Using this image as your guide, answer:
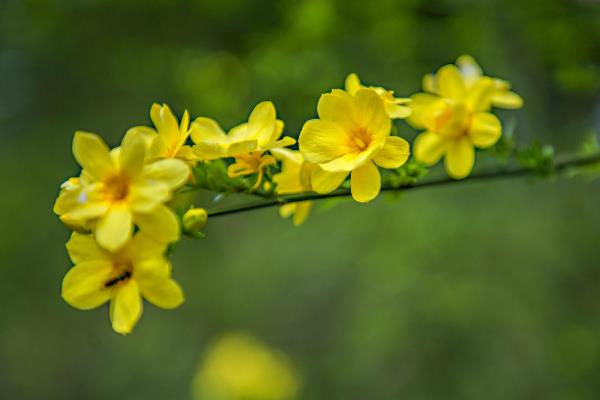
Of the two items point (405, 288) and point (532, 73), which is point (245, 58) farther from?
point (405, 288)

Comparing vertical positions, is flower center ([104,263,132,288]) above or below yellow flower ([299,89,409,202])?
below

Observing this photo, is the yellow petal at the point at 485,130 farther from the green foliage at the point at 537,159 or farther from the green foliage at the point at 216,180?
the green foliage at the point at 216,180

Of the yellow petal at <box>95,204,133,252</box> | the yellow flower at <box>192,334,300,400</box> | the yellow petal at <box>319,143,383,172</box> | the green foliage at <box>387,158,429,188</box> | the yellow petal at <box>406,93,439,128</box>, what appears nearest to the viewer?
the yellow petal at <box>95,204,133,252</box>

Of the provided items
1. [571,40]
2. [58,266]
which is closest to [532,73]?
[571,40]

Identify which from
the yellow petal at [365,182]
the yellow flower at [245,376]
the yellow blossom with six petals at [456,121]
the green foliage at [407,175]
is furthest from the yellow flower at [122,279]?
the yellow flower at [245,376]

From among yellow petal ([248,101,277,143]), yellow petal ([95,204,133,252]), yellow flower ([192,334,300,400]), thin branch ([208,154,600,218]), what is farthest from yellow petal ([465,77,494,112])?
yellow flower ([192,334,300,400])

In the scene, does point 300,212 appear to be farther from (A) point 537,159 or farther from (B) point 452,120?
(A) point 537,159

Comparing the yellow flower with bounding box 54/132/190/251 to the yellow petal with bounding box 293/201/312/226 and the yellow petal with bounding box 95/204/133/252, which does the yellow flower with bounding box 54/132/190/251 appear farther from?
the yellow petal with bounding box 293/201/312/226

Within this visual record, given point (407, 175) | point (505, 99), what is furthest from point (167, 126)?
point (505, 99)
